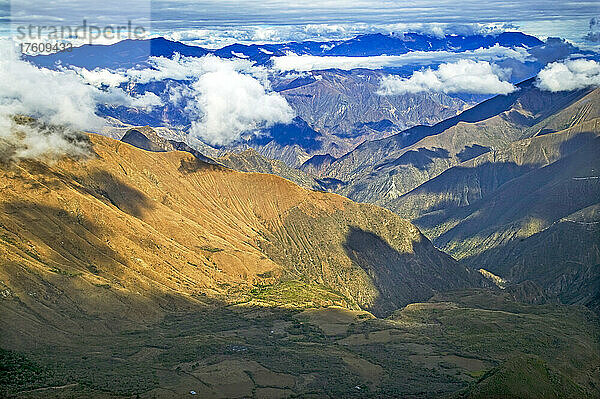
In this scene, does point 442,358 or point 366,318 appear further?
point 366,318

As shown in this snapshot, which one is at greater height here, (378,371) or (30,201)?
(30,201)

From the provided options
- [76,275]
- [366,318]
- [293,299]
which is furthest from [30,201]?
[366,318]

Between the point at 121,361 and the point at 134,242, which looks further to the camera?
the point at 134,242

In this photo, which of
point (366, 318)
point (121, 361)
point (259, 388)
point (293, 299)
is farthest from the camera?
point (293, 299)

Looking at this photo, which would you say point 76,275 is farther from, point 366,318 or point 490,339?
point 490,339

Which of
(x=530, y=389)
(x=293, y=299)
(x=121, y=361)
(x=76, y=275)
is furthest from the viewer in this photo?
(x=293, y=299)

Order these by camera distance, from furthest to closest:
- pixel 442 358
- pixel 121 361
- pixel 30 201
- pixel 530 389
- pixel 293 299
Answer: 1. pixel 293 299
2. pixel 30 201
3. pixel 442 358
4. pixel 121 361
5. pixel 530 389

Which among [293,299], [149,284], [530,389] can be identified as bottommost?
[293,299]

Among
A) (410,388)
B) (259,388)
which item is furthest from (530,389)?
(259,388)

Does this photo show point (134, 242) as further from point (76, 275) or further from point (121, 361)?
point (121, 361)
